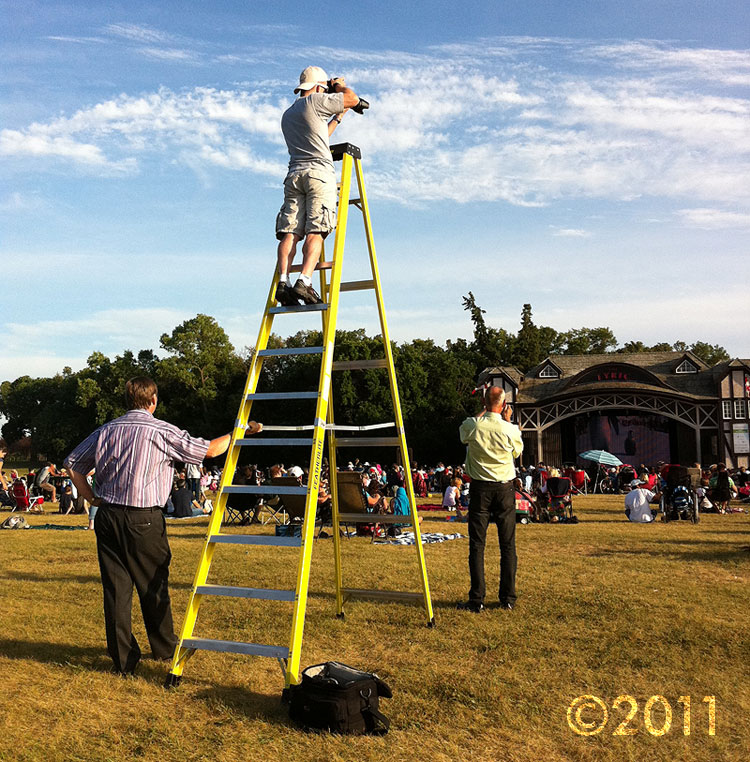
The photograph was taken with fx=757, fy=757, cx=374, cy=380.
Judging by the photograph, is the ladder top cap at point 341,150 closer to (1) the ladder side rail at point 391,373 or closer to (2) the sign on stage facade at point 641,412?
(1) the ladder side rail at point 391,373

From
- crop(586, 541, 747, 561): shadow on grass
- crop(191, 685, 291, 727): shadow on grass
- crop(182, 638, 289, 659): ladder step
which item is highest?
crop(182, 638, 289, 659): ladder step

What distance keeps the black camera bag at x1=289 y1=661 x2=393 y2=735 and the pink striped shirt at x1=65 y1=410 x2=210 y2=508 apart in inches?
65.1

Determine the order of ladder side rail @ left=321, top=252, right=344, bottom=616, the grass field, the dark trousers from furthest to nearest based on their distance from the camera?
the dark trousers
ladder side rail @ left=321, top=252, right=344, bottom=616
the grass field

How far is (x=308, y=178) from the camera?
5.32m

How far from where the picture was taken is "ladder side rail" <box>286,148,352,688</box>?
14.5 feet

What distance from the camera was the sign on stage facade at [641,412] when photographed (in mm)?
44594

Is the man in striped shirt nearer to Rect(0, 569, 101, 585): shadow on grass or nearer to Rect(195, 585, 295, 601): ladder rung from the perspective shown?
Rect(195, 585, 295, 601): ladder rung

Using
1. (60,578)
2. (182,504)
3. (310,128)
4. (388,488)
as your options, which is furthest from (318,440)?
(388,488)

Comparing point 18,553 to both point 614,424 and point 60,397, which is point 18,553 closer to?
point 614,424

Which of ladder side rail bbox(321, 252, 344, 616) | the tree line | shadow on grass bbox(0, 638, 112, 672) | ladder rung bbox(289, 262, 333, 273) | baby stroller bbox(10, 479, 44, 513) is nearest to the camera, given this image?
shadow on grass bbox(0, 638, 112, 672)

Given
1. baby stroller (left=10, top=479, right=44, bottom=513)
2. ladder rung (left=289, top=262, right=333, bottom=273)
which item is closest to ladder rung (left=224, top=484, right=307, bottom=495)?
ladder rung (left=289, top=262, right=333, bottom=273)

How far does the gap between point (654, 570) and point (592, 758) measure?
6131 mm

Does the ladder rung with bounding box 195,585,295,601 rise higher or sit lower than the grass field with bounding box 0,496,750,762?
higher

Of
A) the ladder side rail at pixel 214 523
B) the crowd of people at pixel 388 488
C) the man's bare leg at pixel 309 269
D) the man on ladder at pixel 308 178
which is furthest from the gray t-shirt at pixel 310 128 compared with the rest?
the crowd of people at pixel 388 488
